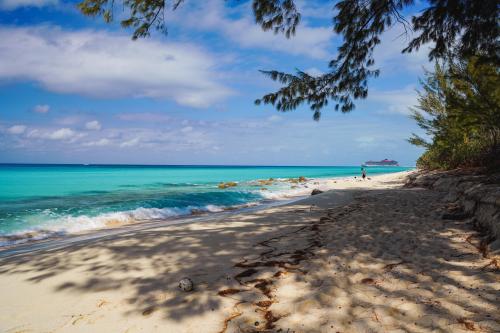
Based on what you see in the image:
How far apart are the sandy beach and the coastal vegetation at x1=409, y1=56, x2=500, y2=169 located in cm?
455

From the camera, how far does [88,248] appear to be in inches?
235

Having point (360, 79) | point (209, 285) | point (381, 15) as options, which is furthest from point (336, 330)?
point (381, 15)

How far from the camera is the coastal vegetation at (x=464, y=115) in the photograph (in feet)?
32.0

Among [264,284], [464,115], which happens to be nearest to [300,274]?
[264,284]

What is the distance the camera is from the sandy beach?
3115 mm

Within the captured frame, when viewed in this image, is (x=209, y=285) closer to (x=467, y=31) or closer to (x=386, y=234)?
(x=386, y=234)

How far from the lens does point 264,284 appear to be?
4.01 metres

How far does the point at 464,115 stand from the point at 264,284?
10.3m

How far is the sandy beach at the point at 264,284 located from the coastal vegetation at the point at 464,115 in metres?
Answer: 4.55

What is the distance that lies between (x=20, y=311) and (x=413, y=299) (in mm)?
4677

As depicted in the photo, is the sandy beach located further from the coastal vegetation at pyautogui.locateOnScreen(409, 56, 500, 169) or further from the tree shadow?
the coastal vegetation at pyautogui.locateOnScreen(409, 56, 500, 169)

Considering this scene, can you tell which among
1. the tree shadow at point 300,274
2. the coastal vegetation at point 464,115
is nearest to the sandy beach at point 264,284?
the tree shadow at point 300,274

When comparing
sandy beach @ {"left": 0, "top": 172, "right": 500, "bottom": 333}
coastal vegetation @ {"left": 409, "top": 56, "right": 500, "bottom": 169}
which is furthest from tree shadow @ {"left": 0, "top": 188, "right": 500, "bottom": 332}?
coastal vegetation @ {"left": 409, "top": 56, "right": 500, "bottom": 169}

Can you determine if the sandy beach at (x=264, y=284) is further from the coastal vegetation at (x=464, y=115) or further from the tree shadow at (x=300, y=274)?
the coastal vegetation at (x=464, y=115)
